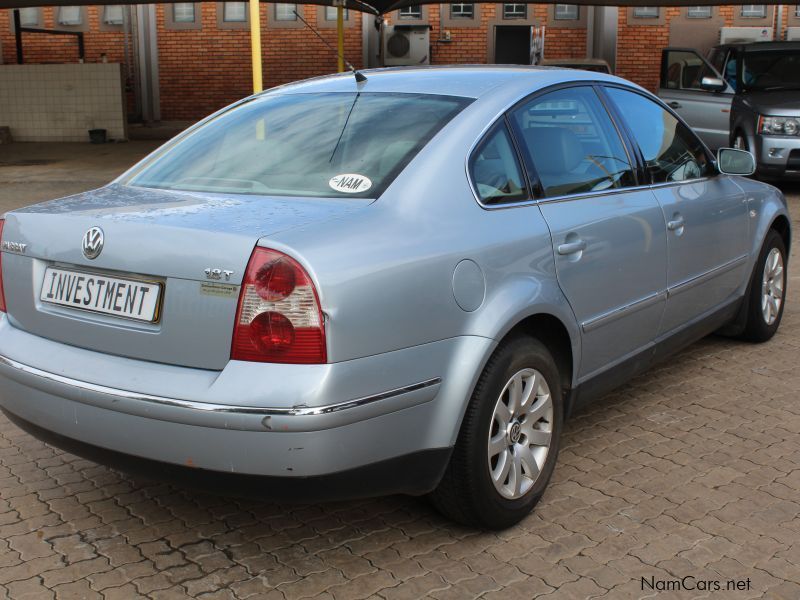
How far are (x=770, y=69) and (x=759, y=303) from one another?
8.60 meters

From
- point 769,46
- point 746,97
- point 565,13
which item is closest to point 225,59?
point 565,13

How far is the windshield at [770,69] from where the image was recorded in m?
12.7

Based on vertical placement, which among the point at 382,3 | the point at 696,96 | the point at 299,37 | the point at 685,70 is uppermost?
the point at 382,3

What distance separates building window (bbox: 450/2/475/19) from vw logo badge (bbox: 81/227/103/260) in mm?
21012

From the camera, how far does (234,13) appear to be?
914 inches

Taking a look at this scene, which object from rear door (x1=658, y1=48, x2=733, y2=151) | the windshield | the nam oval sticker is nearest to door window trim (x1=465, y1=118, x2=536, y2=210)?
the nam oval sticker

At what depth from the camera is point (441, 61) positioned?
23.0m

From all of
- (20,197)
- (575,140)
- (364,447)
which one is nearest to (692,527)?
(364,447)

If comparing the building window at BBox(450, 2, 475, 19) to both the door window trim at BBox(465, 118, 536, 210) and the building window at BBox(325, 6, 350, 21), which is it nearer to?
the building window at BBox(325, 6, 350, 21)

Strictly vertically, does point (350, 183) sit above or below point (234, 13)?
below

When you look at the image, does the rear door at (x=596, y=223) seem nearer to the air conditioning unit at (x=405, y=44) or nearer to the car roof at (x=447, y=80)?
the car roof at (x=447, y=80)

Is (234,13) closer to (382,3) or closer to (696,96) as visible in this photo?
(382,3)

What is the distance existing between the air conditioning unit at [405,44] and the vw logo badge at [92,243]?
1989 cm

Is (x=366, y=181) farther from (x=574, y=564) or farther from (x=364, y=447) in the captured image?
(x=574, y=564)
